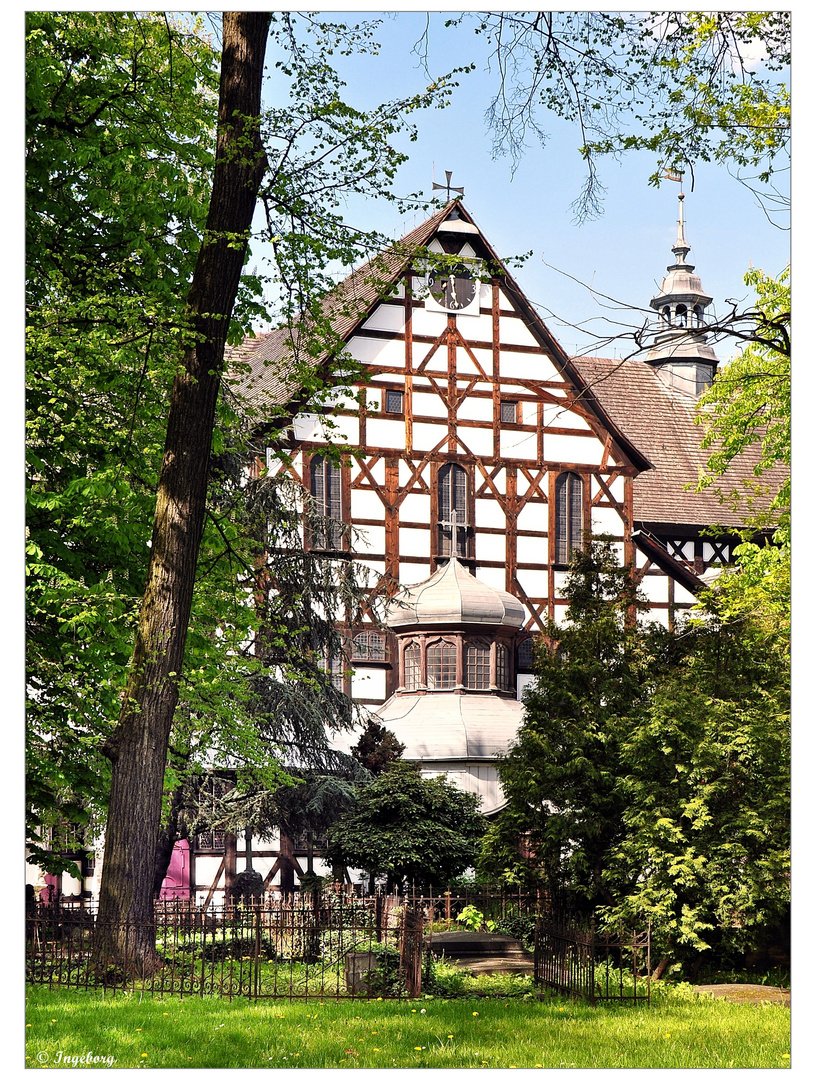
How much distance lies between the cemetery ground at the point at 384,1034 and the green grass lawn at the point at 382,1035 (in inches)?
0.4

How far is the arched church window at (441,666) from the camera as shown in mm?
22922

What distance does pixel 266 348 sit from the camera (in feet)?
86.0

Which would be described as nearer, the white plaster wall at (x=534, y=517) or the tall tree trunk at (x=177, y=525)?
the tall tree trunk at (x=177, y=525)

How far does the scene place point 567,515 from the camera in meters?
23.9

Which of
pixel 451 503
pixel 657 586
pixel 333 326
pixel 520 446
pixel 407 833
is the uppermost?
pixel 333 326

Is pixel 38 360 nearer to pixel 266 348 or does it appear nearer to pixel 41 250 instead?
pixel 41 250

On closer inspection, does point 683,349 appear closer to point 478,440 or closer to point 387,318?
point 478,440

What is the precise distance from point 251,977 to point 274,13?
25.5 feet

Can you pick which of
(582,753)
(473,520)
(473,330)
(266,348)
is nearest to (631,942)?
(582,753)

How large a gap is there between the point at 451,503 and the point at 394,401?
216 centimetres

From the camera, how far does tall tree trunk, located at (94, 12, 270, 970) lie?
9.34 metres

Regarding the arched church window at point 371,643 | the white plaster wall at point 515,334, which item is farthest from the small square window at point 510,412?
the arched church window at point 371,643

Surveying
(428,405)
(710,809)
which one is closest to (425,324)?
(428,405)

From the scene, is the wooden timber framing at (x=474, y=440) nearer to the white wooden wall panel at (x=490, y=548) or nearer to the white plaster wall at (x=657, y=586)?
the white wooden wall panel at (x=490, y=548)
